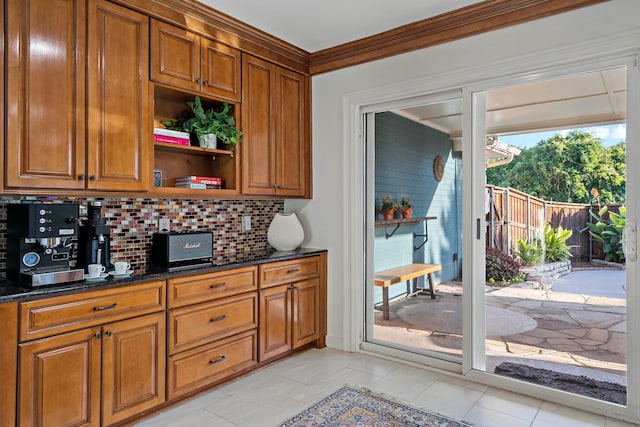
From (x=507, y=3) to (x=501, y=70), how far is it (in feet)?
1.33

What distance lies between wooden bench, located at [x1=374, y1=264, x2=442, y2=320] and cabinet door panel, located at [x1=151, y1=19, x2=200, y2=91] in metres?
2.06

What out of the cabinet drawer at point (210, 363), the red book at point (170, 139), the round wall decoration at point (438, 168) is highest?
the red book at point (170, 139)

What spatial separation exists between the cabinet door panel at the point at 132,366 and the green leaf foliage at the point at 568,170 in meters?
2.42

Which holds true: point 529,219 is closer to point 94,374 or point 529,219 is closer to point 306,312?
point 306,312

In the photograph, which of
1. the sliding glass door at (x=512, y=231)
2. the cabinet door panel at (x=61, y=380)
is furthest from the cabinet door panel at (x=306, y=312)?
the cabinet door panel at (x=61, y=380)

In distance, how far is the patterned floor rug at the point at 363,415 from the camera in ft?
7.68

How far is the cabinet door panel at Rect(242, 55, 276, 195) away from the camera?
10.4ft

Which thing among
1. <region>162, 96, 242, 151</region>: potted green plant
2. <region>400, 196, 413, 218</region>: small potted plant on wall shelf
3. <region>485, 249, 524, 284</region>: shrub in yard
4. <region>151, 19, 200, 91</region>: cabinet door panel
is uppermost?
<region>151, 19, 200, 91</region>: cabinet door panel

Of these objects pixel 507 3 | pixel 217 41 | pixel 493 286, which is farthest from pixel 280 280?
pixel 507 3

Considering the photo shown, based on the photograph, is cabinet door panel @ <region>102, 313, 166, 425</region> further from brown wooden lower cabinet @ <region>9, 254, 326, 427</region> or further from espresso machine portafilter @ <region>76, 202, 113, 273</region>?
espresso machine portafilter @ <region>76, 202, 113, 273</region>

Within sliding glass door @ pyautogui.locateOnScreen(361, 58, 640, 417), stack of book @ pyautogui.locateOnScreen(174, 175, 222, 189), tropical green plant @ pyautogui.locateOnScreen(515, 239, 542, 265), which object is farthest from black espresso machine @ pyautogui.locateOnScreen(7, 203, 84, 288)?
tropical green plant @ pyautogui.locateOnScreen(515, 239, 542, 265)

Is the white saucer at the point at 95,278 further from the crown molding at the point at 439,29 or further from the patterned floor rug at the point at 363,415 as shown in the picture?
the crown molding at the point at 439,29

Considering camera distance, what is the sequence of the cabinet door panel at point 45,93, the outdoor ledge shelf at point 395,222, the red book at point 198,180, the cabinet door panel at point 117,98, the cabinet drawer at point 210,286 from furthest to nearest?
the outdoor ledge shelf at point 395,222 → the red book at point 198,180 → the cabinet drawer at point 210,286 → the cabinet door panel at point 117,98 → the cabinet door panel at point 45,93

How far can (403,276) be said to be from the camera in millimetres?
3424
